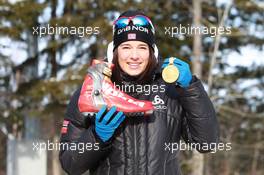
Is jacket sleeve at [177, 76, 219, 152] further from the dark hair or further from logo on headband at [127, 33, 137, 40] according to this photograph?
logo on headband at [127, 33, 137, 40]

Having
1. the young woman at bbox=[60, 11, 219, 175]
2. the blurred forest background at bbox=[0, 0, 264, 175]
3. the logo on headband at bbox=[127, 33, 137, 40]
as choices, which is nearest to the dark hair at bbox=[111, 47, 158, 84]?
the young woman at bbox=[60, 11, 219, 175]

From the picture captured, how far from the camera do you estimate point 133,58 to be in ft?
6.98

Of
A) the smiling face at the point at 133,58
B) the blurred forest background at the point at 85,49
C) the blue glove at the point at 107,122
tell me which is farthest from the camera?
the blurred forest background at the point at 85,49

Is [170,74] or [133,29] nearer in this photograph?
[170,74]

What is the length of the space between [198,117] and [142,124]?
227mm

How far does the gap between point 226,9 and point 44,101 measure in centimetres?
487

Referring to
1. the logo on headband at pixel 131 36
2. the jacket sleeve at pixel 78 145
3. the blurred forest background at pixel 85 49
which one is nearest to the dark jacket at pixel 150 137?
the jacket sleeve at pixel 78 145

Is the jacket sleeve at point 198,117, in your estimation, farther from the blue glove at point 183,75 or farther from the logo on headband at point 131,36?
the logo on headband at point 131,36

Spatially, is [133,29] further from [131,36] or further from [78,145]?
[78,145]

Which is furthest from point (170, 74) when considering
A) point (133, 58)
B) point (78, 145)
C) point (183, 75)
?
point (78, 145)

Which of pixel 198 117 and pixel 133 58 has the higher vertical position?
pixel 133 58

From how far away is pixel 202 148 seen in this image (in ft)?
7.29

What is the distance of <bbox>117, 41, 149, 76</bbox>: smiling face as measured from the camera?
7.02 feet

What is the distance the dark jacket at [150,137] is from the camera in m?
2.08
